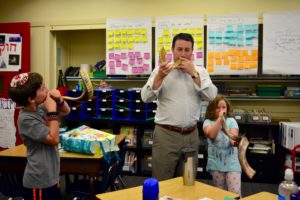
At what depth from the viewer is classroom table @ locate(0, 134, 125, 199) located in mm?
2781

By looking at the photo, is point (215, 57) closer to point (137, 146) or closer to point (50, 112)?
point (137, 146)

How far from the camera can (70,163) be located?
9.25ft

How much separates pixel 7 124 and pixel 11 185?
8.22ft

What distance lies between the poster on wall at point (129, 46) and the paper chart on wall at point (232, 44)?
0.90 meters

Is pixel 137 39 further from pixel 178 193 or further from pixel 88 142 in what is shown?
pixel 178 193

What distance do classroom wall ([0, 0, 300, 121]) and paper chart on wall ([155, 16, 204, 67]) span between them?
30cm

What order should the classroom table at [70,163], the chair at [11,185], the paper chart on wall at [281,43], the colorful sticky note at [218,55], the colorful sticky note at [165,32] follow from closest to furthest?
the classroom table at [70,163], the chair at [11,185], the paper chart on wall at [281,43], the colorful sticky note at [218,55], the colorful sticky note at [165,32]

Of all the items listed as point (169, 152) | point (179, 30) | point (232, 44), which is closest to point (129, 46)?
point (179, 30)

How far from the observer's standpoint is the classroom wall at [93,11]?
4.69 meters

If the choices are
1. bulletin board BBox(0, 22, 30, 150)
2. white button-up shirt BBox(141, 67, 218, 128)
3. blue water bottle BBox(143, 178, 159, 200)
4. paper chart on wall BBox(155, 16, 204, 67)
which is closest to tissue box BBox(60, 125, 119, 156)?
white button-up shirt BBox(141, 67, 218, 128)

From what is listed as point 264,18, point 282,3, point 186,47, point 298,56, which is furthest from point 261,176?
point 186,47

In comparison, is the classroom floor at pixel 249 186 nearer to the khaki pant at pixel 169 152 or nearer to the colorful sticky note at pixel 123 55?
the colorful sticky note at pixel 123 55

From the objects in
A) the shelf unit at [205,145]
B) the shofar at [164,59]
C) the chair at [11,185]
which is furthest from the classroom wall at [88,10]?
the shofar at [164,59]

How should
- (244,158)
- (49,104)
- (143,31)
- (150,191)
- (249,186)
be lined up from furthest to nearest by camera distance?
(143,31) → (249,186) → (49,104) → (244,158) → (150,191)
